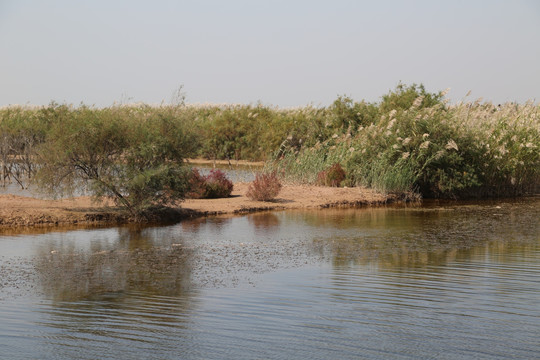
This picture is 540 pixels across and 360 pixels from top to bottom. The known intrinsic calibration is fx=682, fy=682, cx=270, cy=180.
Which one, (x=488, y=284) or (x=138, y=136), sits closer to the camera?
(x=488, y=284)

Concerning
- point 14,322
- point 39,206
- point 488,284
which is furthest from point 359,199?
point 14,322

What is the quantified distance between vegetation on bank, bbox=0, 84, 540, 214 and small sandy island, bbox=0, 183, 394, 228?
0.67 metres

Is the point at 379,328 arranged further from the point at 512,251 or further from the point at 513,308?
the point at 512,251

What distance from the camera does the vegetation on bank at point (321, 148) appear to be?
801 inches

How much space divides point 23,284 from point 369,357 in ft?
22.8

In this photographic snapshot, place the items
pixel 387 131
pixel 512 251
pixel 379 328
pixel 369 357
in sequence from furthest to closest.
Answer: pixel 387 131 < pixel 512 251 < pixel 379 328 < pixel 369 357

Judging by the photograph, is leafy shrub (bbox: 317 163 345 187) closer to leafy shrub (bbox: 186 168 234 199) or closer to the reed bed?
Answer: the reed bed

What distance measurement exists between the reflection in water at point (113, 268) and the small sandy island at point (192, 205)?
124 inches

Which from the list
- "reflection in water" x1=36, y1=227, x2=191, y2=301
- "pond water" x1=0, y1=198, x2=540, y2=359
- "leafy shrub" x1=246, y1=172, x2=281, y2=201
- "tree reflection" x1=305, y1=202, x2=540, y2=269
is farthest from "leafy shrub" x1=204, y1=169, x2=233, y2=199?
"reflection in water" x1=36, y1=227, x2=191, y2=301

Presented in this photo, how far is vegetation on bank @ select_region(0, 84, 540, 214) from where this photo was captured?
20344 millimetres

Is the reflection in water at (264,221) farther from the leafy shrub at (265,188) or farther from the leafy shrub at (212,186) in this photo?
the leafy shrub at (212,186)

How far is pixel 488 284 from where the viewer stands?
12.1 metres

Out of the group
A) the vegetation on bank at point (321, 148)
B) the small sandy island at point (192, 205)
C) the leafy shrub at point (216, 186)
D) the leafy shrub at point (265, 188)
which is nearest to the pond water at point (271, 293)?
the small sandy island at point (192, 205)

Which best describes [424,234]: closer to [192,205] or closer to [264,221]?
[264,221]
